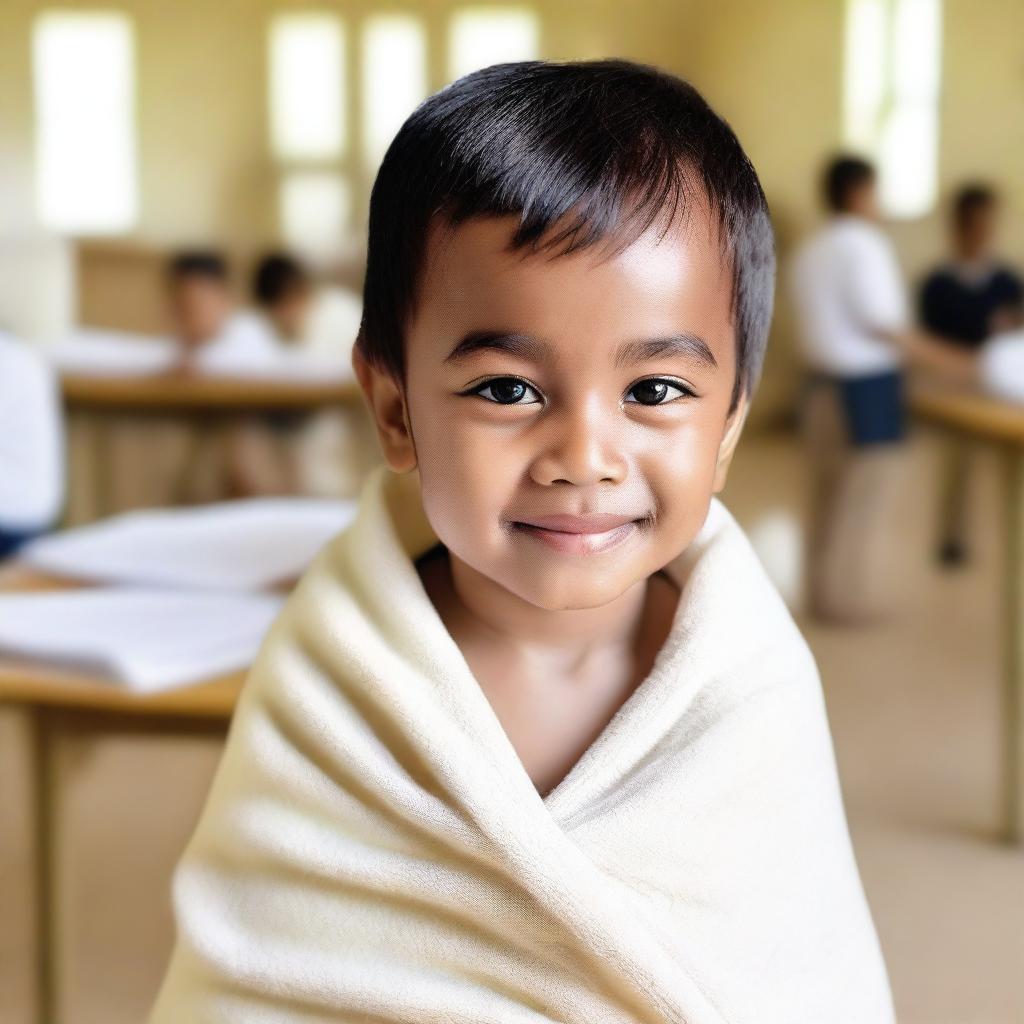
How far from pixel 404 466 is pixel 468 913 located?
215 mm

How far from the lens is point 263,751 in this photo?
2.23 ft

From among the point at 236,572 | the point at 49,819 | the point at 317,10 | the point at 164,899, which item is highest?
the point at 317,10

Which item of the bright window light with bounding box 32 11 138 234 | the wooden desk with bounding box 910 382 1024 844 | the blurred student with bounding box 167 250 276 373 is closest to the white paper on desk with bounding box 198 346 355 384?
the blurred student with bounding box 167 250 276 373

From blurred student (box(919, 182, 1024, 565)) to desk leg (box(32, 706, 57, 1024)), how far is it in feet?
4.42

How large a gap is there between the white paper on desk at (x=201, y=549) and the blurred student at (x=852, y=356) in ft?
2.54

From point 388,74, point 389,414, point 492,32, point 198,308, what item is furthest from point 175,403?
point 389,414

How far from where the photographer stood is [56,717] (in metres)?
1.07

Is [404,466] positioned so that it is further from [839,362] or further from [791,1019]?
[839,362]

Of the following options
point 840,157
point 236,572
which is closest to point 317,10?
point 840,157

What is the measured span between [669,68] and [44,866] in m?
1.32

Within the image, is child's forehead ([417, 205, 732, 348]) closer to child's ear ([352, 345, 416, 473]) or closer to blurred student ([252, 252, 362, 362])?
child's ear ([352, 345, 416, 473])

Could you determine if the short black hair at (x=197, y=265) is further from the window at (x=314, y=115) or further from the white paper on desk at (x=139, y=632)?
the white paper on desk at (x=139, y=632)

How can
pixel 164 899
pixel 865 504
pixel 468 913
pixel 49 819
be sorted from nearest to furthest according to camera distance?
pixel 468 913, pixel 49 819, pixel 164 899, pixel 865 504

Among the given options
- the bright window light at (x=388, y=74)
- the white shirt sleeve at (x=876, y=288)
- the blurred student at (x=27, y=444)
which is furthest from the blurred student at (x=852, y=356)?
the blurred student at (x=27, y=444)
